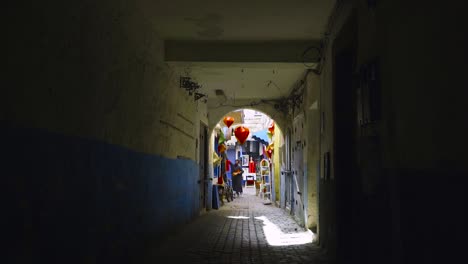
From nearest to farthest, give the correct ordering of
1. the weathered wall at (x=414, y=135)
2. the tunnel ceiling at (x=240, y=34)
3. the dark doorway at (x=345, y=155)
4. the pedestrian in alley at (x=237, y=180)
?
the weathered wall at (x=414, y=135), the dark doorway at (x=345, y=155), the tunnel ceiling at (x=240, y=34), the pedestrian in alley at (x=237, y=180)

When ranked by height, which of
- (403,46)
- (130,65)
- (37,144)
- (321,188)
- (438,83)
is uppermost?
(130,65)

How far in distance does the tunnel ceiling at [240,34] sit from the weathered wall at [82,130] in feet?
1.33

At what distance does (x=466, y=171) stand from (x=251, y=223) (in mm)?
8076

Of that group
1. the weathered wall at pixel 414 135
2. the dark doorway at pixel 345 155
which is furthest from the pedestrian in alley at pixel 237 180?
Result: the weathered wall at pixel 414 135

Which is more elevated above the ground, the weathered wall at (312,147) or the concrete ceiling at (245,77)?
the concrete ceiling at (245,77)

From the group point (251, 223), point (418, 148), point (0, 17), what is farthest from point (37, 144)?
point (251, 223)

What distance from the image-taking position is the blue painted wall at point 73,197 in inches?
107

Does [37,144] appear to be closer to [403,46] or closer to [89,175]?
[89,175]

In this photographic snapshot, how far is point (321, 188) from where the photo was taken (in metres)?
6.42

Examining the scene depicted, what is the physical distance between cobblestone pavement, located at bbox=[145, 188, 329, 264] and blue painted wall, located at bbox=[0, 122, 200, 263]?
0.58 metres

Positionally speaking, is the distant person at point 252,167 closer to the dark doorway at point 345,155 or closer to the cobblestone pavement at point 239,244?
the cobblestone pavement at point 239,244

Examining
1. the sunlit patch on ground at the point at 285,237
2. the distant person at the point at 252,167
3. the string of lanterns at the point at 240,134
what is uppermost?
the string of lanterns at the point at 240,134

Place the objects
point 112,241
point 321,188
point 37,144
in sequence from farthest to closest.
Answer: point 321,188
point 112,241
point 37,144

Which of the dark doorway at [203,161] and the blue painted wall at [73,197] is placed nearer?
the blue painted wall at [73,197]
